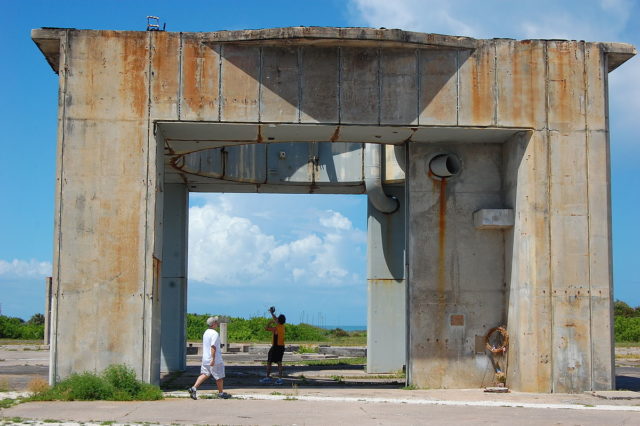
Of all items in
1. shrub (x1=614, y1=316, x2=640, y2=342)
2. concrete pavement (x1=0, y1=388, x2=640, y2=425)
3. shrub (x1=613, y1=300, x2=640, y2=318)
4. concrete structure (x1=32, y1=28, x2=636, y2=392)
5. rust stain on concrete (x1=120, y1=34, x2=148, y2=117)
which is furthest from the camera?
shrub (x1=613, y1=300, x2=640, y2=318)

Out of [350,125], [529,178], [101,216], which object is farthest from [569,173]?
[101,216]

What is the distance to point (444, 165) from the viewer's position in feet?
59.6

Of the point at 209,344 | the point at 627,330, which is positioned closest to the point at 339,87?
the point at 209,344

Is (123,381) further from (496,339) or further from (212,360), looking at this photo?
(496,339)

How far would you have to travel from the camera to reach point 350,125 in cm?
1702

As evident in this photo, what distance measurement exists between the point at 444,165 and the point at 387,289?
7329 millimetres

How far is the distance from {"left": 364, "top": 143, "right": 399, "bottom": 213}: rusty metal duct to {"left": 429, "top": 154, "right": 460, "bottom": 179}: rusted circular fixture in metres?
5.96

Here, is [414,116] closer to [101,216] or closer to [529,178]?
[529,178]

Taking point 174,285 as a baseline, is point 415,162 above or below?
above

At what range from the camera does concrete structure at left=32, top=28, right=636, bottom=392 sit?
16359 mm

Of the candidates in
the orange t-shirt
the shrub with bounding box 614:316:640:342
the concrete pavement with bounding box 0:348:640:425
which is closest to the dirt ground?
the concrete pavement with bounding box 0:348:640:425

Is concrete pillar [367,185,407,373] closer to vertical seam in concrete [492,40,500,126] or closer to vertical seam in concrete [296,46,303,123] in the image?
vertical seam in concrete [492,40,500,126]

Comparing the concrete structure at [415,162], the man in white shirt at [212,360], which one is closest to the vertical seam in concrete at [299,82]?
the concrete structure at [415,162]

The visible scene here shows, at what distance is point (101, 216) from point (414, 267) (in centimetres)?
653
